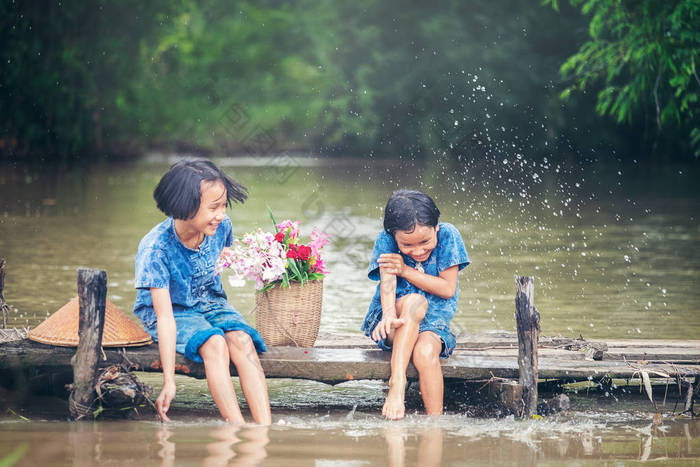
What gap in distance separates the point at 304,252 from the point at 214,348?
827mm

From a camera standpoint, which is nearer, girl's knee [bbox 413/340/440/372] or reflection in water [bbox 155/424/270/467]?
reflection in water [bbox 155/424/270/467]

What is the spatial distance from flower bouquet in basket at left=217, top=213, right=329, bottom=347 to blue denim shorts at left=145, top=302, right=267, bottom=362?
0.23 metres

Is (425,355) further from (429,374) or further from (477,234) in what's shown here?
(477,234)

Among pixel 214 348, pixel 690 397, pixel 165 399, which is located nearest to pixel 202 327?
pixel 214 348

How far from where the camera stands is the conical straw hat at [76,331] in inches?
219

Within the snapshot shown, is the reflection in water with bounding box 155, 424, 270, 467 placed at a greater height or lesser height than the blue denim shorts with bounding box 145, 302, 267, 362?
lesser

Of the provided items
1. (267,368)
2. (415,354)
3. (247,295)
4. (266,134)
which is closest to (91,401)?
(267,368)

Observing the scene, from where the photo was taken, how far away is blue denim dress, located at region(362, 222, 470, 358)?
18.8ft

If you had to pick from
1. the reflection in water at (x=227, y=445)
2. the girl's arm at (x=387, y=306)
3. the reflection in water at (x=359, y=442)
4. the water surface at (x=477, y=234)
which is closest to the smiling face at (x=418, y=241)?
the girl's arm at (x=387, y=306)

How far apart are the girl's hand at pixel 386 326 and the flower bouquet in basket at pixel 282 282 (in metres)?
0.48

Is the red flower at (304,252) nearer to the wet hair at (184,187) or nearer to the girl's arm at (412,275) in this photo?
the girl's arm at (412,275)

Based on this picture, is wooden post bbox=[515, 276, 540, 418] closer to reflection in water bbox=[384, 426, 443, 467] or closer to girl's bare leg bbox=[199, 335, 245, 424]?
reflection in water bbox=[384, 426, 443, 467]

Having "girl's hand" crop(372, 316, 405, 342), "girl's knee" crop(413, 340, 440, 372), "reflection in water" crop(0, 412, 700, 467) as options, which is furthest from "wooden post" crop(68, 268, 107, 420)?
"girl's knee" crop(413, 340, 440, 372)

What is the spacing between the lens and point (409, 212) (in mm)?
5578
